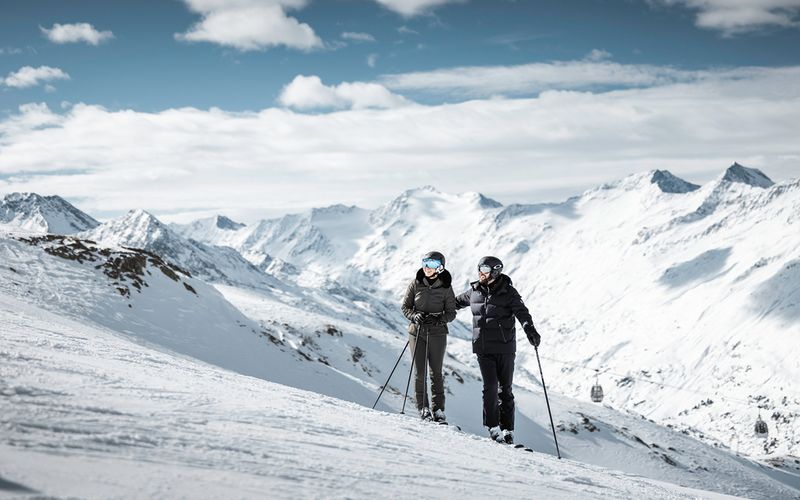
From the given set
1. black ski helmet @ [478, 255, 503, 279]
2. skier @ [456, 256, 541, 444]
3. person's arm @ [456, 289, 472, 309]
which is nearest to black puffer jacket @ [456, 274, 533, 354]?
skier @ [456, 256, 541, 444]

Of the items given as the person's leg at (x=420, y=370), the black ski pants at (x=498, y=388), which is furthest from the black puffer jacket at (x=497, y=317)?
the person's leg at (x=420, y=370)

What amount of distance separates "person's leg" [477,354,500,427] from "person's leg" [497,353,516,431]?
0.11 meters

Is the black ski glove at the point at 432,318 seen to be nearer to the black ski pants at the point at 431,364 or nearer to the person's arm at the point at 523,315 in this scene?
the black ski pants at the point at 431,364

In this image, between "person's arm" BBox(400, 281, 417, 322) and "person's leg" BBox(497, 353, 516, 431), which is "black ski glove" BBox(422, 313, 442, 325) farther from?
"person's leg" BBox(497, 353, 516, 431)

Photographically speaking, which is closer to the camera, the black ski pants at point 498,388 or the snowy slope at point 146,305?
the black ski pants at point 498,388

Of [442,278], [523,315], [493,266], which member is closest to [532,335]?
[523,315]

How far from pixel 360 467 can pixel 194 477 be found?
199cm

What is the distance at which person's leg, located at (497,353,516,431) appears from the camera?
11.4 m

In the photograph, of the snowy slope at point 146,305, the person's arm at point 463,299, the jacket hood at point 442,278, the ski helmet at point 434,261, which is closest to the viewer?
the person's arm at point 463,299

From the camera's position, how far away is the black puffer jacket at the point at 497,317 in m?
11.3

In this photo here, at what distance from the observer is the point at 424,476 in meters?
7.00

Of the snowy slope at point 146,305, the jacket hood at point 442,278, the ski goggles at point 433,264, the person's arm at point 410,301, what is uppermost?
the ski goggles at point 433,264

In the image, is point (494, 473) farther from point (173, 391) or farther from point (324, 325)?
point (324, 325)

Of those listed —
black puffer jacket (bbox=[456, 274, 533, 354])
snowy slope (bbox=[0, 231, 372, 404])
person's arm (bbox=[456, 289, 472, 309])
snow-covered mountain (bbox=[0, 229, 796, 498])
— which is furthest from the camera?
snowy slope (bbox=[0, 231, 372, 404])
